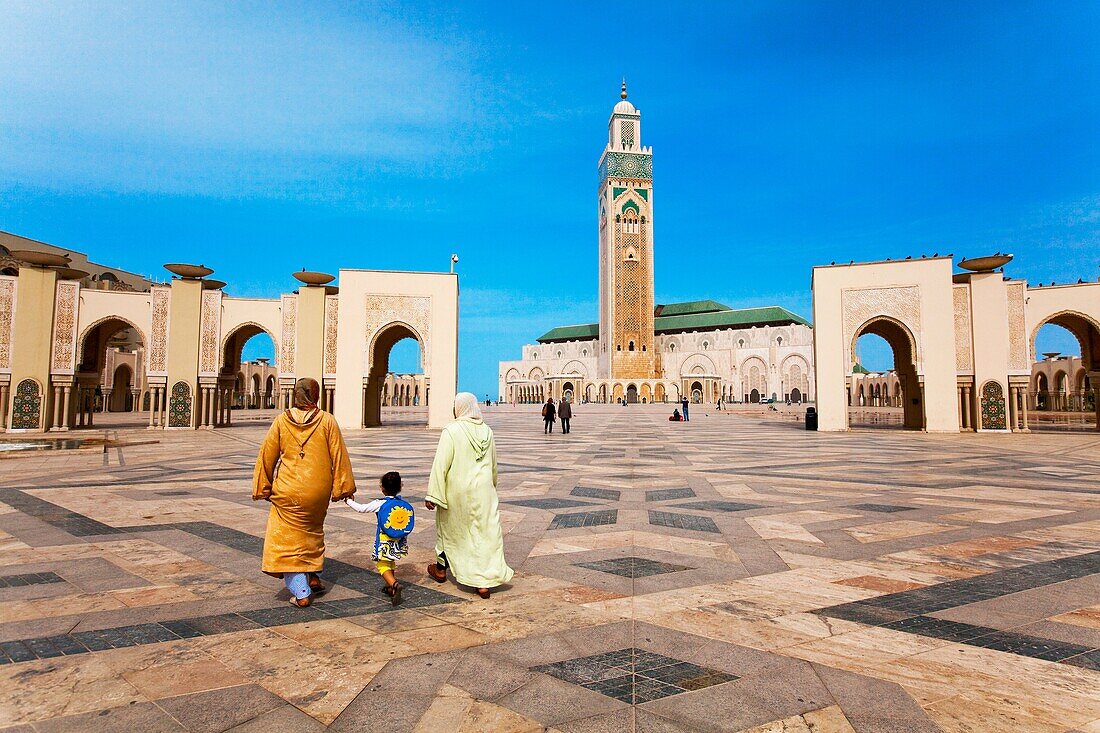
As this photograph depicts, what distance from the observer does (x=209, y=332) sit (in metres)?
19.2

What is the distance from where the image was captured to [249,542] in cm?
427

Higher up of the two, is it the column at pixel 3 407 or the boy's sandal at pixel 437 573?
the column at pixel 3 407

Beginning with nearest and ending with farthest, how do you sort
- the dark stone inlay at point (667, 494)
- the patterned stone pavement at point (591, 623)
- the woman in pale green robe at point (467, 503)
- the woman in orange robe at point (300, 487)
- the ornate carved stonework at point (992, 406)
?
the patterned stone pavement at point (591, 623) < the woman in orange robe at point (300, 487) < the woman in pale green robe at point (467, 503) < the dark stone inlay at point (667, 494) < the ornate carved stonework at point (992, 406)

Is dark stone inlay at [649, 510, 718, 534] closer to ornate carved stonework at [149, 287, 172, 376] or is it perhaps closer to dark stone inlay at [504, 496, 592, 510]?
dark stone inlay at [504, 496, 592, 510]

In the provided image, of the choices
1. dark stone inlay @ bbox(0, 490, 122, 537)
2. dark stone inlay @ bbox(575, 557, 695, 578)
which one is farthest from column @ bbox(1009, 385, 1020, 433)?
dark stone inlay @ bbox(0, 490, 122, 537)

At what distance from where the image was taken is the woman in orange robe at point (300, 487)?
3055mm

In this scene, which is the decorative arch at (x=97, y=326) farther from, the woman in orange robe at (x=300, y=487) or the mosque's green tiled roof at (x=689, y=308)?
the mosque's green tiled roof at (x=689, y=308)

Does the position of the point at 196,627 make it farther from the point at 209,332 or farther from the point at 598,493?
the point at 209,332

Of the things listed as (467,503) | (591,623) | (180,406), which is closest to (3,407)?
(180,406)

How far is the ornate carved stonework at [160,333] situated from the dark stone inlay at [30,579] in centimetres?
1762

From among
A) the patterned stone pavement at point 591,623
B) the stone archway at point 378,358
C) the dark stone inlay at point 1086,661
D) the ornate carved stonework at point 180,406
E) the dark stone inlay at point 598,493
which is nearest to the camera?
the patterned stone pavement at point 591,623

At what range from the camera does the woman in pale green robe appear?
3.23 meters

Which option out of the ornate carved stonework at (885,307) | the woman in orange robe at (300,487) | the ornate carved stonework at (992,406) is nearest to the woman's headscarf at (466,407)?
the woman in orange robe at (300,487)

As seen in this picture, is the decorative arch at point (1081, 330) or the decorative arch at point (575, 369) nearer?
the decorative arch at point (1081, 330)
